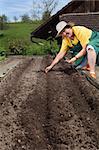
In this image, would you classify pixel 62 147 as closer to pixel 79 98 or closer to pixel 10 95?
pixel 79 98

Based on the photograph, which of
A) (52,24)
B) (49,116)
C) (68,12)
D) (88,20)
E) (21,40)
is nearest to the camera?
(49,116)

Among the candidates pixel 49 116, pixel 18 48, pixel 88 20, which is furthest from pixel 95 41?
pixel 18 48

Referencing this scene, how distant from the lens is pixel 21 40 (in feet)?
103

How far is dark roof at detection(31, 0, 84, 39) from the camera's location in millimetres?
22516

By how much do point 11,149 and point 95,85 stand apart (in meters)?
4.04

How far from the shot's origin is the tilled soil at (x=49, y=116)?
4613 millimetres

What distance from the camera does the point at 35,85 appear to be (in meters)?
8.69

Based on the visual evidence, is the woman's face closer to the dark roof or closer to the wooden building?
the wooden building

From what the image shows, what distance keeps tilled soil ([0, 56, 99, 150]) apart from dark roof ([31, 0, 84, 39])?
13873 mm

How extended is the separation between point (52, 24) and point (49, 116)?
18.4 meters

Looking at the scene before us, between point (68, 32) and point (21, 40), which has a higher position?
point (68, 32)

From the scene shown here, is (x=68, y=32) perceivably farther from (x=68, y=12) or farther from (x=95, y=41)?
(x=68, y=12)

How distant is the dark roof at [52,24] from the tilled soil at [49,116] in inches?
546

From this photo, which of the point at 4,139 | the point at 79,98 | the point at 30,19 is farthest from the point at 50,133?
the point at 30,19
